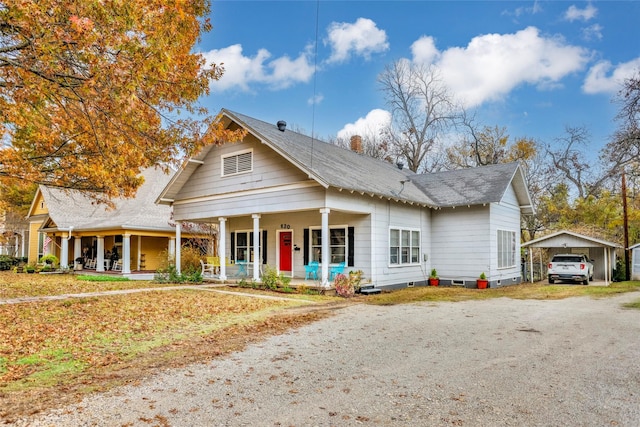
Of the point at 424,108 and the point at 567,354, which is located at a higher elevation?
the point at 424,108

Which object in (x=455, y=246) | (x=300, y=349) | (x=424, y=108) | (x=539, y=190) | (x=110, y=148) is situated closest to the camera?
(x=300, y=349)

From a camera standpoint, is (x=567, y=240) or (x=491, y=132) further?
(x=491, y=132)

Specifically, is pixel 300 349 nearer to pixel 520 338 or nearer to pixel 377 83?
pixel 520 338

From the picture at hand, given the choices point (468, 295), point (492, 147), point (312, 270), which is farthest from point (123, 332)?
point (492, 147)

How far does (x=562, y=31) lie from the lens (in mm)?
21141

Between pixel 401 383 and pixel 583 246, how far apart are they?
19243 millimetres

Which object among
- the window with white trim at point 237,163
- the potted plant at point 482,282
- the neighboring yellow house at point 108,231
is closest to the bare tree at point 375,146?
the neighboring yellow house at point 108,231

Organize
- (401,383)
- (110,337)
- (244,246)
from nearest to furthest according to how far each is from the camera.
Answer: (401,383)
(110,337)
(244,246)

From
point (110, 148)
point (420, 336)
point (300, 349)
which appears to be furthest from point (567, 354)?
point (110, 148)

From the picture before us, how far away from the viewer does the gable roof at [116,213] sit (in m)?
24.2

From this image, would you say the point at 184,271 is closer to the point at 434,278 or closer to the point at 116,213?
the point at 116,213

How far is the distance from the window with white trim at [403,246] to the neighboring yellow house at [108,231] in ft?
40.9

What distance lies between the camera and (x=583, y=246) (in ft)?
67.5

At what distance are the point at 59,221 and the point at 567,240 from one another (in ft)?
90.4
